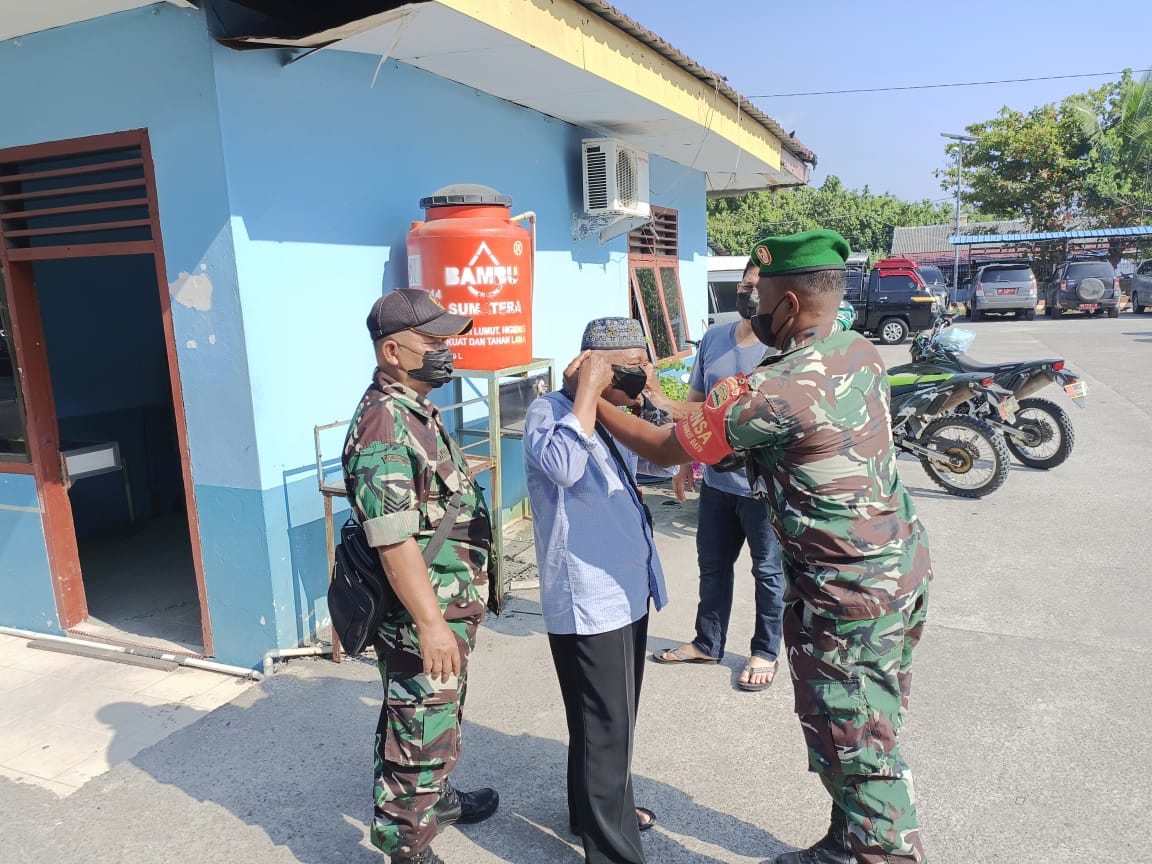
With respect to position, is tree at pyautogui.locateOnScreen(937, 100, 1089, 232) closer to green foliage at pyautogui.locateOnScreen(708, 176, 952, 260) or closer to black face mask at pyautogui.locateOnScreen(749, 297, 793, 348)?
green foliage at pyautogui.locateOnScreen(708, 176, 952, 260)

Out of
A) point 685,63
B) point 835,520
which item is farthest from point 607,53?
point 835,520

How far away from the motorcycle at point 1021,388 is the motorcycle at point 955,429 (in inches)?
4.8

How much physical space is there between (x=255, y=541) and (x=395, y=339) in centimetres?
175

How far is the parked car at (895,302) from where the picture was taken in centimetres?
1653

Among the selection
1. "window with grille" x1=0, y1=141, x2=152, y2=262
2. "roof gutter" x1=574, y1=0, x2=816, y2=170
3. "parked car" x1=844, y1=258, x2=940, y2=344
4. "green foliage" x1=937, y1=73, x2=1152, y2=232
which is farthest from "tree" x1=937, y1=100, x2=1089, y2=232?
"window with grille" x1=0, y1=141, x2=152, y2=262

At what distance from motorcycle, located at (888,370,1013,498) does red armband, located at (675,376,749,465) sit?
4.57 metres

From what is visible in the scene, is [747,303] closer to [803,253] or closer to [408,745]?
[803,253]

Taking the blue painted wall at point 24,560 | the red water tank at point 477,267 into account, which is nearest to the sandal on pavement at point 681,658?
the red water tank at point 477,267

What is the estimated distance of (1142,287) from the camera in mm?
20672

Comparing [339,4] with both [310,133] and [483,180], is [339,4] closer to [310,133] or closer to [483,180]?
[310,133]

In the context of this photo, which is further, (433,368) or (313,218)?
(313,218)

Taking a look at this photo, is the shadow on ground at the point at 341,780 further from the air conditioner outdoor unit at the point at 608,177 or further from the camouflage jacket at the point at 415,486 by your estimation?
the air conditioner outdoor unit at the point at 608,177

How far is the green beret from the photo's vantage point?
1944 millimetres

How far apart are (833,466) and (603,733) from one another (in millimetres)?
909
